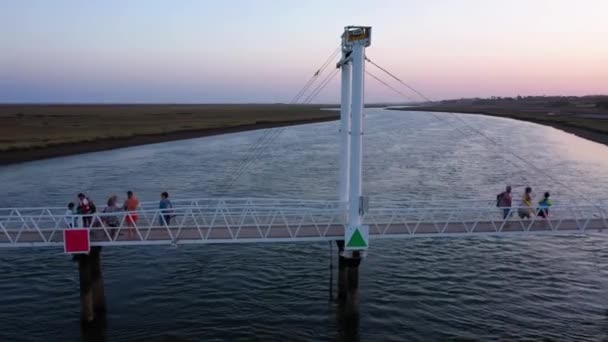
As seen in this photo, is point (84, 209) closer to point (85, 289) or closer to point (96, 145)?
point (85, 289)

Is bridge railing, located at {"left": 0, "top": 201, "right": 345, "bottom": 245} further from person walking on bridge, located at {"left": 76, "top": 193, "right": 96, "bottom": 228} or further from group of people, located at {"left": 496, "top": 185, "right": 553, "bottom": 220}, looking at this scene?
group of people, located at {"left": 496, "top": 185, "right": 553, "bottom": 220}

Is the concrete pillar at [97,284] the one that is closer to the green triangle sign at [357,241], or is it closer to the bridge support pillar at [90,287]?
the bridge support pillar at [90,287]

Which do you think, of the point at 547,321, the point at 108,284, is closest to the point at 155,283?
the point at 108,284

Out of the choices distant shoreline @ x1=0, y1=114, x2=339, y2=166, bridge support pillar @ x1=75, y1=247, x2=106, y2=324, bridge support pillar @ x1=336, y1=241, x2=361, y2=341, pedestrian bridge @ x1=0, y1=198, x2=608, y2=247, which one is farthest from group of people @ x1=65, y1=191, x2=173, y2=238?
distant shoreline @ x1=0, y1=114, x2=339, y2=166

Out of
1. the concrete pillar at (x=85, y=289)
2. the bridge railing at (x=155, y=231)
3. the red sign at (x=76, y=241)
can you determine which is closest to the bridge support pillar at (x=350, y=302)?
the bridge railing at (x=155, y=231)

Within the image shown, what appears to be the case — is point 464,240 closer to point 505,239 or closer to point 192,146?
point 505,239

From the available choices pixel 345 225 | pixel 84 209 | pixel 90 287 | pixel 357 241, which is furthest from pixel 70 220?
pixel 357 241
